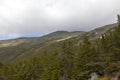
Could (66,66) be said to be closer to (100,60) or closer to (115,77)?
(100,60)

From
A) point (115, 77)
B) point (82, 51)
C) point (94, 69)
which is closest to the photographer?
point (115, 77)

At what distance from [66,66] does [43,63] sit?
1444cm

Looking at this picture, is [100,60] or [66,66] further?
[66,66]

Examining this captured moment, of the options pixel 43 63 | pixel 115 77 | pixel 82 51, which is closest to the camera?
pixel 115 77

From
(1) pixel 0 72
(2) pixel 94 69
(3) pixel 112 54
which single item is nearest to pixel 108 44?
(3) pixel 112 54

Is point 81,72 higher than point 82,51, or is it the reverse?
point 82,51

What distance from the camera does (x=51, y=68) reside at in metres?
83.9

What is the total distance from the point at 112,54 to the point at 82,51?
8.47m

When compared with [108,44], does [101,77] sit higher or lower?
lower

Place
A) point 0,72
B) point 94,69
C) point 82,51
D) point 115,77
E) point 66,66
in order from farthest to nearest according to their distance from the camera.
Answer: point 0,72
point 66,66
point 82,51
point 94,69
point 115,77

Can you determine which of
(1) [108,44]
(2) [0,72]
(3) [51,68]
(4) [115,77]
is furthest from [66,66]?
(2) [0,72]

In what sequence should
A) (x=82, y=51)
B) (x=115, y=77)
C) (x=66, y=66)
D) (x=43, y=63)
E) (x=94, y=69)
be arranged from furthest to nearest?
(x=43, y=63) < (x=66, y=66) < (x=82, y=51) < (x=94, y=69) < (x=115, y=77)

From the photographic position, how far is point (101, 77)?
67.2 metres

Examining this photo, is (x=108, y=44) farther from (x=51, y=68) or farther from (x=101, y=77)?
(x=51, y=68)
